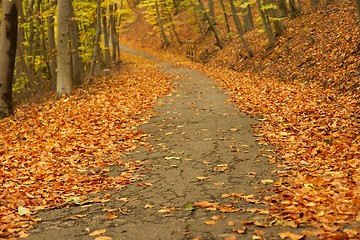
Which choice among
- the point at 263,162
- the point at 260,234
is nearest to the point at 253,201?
the point at 260,234

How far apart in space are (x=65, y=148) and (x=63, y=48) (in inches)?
246

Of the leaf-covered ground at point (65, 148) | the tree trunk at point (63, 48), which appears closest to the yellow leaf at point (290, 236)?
the leaf-covered ground at point (65, 148)

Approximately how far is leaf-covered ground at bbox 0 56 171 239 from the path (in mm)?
439

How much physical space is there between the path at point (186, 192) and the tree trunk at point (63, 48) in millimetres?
5686

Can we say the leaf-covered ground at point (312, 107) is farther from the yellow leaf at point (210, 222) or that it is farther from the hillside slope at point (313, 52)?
the yellow leaf at point (210, 222)

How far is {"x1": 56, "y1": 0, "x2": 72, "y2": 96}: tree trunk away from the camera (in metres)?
14.3

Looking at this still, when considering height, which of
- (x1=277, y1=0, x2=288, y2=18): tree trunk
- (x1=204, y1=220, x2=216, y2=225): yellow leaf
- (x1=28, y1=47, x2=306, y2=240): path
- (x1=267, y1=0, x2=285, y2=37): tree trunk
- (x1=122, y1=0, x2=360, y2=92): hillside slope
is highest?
(x1=277, y1=0, x2=288, y2=18): tree trunk

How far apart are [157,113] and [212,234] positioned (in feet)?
27.2

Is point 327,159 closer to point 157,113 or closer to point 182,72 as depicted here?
point 157,113

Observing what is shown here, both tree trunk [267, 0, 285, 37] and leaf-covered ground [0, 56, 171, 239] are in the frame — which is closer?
leaf-covered ground [0, 56, 171, 239]

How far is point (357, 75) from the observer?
477 inches

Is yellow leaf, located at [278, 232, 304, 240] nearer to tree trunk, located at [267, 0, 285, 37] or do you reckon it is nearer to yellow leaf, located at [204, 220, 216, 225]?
yellow leaf, located at [204, 220, 216, 225]

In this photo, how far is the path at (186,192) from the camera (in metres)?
4.91

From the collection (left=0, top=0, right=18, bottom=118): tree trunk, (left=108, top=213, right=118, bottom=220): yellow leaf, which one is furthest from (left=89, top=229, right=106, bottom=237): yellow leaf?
(left=0, top=0, right=18, bottom=118): tree trunk
